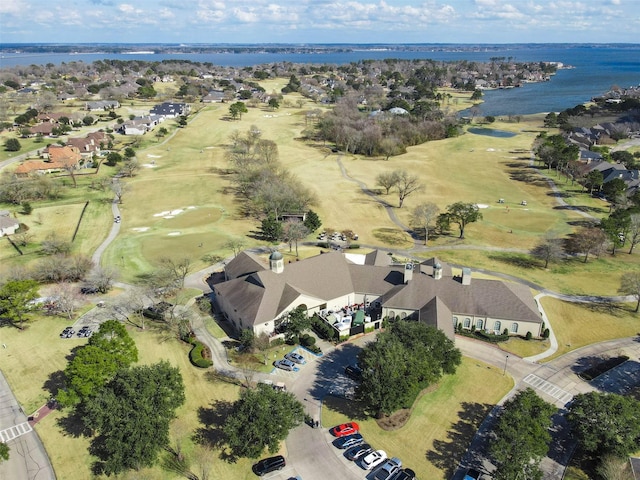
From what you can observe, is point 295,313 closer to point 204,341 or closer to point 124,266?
point 204,341

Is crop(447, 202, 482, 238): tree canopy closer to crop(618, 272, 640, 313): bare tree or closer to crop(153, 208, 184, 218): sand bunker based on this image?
crop(618, 272, 640, 313): bare tree

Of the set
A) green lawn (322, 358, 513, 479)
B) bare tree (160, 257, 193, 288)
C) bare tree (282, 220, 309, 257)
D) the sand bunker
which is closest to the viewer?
green lawn (322, 358, 513, 479)

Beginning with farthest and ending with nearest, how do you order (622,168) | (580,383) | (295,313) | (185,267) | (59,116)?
(59,116) < (622,168) < (185,267) < (295,313) < (580,383)

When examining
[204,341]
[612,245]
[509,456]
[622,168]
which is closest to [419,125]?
[622,168]

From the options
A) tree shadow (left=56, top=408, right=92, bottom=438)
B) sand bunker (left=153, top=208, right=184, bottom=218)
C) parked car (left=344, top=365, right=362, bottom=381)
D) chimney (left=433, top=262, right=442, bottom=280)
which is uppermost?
chimney (left=433, top=262, right=442, bottom=280)

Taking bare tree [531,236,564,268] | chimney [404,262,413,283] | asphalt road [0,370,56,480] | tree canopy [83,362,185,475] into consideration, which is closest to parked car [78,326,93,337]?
asphalt road [0,370,56,480]

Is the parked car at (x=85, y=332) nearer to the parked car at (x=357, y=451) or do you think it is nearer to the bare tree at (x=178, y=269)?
the bare tree at (x=178, y=269)
